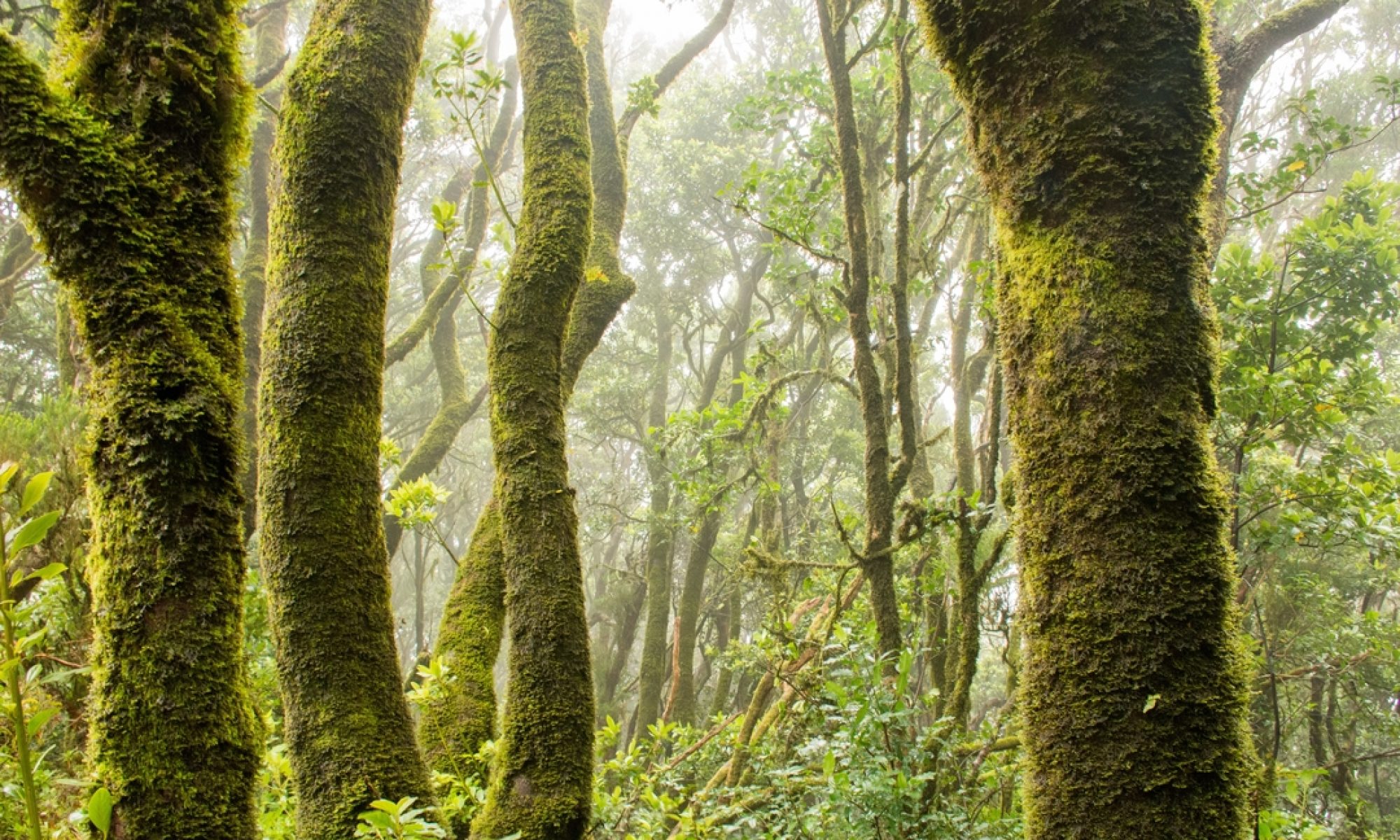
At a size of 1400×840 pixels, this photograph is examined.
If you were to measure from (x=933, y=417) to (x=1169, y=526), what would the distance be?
63.5 ft

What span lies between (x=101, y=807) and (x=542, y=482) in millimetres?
1318

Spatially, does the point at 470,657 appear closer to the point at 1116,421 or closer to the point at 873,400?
the point at 873,400

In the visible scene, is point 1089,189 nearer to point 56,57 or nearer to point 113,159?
point 113,159

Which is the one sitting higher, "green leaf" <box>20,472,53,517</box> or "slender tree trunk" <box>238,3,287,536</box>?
"slender tree trunk" <box>238,3,287,536</box>

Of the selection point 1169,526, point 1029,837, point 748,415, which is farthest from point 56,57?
point 748,415

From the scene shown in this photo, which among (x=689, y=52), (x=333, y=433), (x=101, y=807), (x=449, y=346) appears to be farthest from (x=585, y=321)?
(x=449, y=346)

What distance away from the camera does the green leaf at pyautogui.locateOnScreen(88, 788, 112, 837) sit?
89 cm

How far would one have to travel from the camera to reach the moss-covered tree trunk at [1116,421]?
1.08m

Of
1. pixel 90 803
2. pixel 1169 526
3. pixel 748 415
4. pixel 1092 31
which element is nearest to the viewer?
pixel 90 803

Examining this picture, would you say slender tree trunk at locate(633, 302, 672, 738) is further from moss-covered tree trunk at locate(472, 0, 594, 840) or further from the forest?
moss-covered tree trunk at locate(472, 0, 594, 840)

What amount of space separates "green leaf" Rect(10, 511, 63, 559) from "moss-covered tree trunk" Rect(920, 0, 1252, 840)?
1.46 meters

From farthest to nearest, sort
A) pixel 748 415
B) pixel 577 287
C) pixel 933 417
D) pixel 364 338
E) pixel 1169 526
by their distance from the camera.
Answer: pixel 933 417 < pixel 748 415 < pixel 577 287 < pixel 364 338 < pixel 1169 526

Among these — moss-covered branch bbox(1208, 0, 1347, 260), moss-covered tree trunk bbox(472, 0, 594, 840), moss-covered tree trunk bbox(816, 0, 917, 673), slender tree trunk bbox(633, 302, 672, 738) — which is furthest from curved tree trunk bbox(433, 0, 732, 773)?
slender tree trunk bbox(633, 302, 672, 738)

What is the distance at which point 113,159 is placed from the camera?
1164 mm
